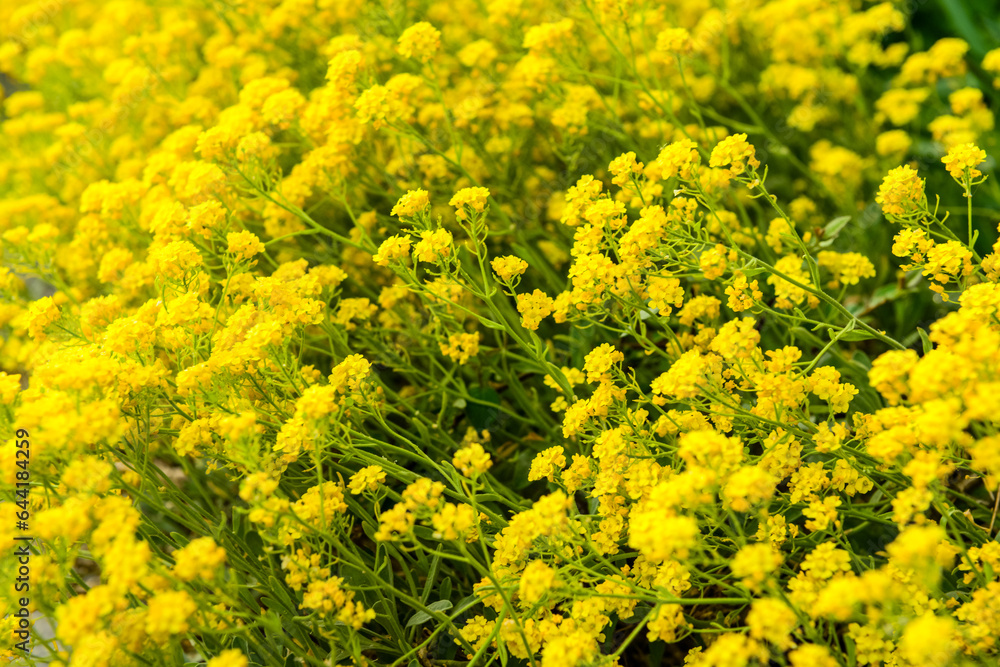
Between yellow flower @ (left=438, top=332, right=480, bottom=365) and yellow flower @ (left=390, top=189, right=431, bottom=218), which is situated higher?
yellow flower @ (left=390, top=189, right=431, bottom=218)

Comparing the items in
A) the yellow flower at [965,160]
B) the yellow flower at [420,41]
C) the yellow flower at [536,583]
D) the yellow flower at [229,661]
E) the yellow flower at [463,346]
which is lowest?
the yellow flower at [536,583]

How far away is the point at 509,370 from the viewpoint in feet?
7.90

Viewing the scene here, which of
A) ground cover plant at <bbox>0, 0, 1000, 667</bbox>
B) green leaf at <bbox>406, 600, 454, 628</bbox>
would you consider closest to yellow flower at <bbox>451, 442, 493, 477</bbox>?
ground cover plant at <bbox>0, 0, 1000, 667</bbox>

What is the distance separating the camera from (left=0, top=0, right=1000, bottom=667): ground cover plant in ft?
4.58

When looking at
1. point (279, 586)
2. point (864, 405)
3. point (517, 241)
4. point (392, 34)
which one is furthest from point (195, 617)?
point (392, 34)

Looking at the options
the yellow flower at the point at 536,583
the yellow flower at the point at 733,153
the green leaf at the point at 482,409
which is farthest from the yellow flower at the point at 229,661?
the yellow flower at the point at 733,153

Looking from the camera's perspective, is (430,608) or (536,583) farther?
(430,608)

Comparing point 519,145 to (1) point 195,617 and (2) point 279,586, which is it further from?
(1) point 195,617


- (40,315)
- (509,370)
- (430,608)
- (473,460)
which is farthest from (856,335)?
(40,315)

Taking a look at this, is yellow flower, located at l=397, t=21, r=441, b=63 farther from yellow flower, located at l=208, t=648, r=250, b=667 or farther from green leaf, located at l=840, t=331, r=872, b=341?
yellow flower, located at l=208, t=648, r=250, b=667

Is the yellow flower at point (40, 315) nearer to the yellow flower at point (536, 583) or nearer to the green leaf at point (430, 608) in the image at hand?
the green leaf at point (430, 608)

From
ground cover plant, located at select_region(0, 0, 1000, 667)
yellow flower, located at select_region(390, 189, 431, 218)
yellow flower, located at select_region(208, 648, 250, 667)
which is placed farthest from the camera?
yellow flower, located at select_region(390, 189, 431, 218)

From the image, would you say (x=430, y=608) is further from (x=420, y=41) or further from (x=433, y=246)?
(x=420, y=41)

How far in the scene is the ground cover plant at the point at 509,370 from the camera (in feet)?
4.58
